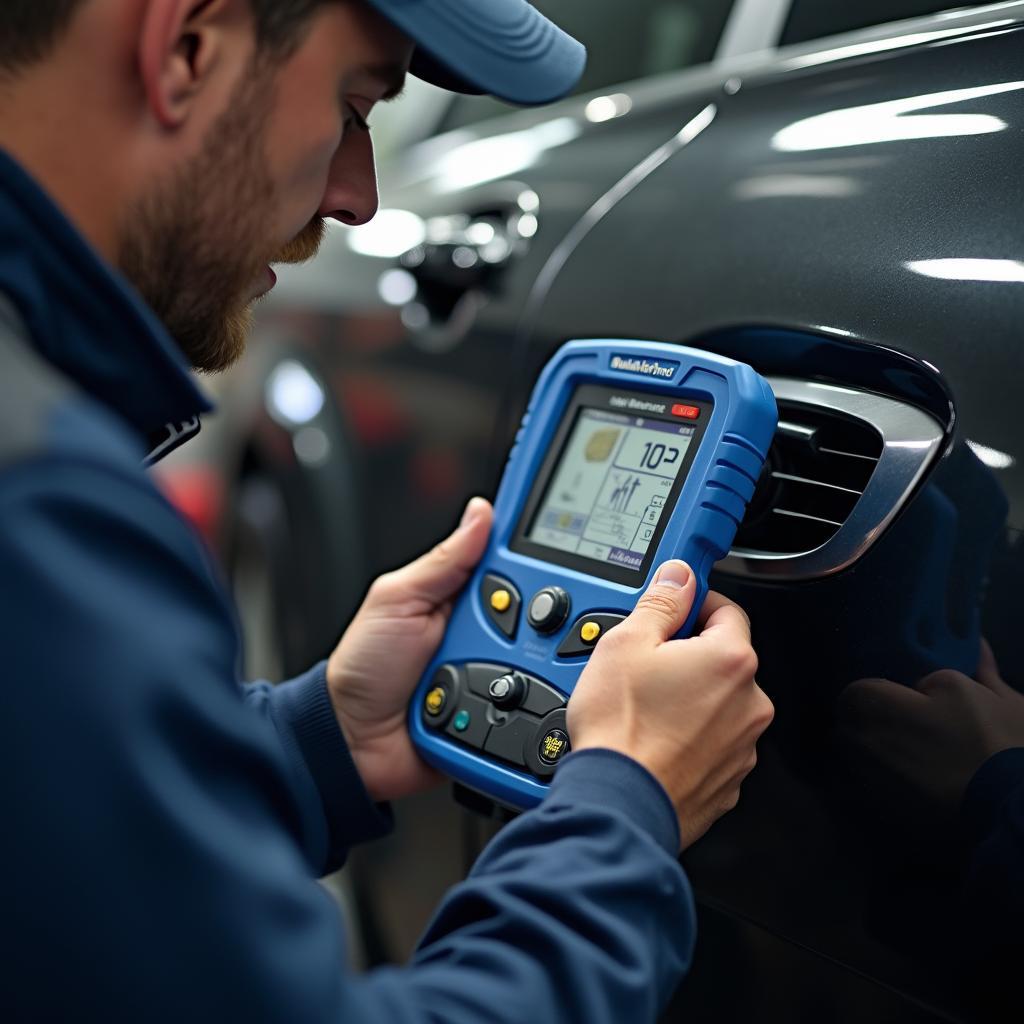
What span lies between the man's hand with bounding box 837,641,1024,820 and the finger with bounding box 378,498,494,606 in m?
0.36

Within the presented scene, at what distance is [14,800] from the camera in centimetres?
53

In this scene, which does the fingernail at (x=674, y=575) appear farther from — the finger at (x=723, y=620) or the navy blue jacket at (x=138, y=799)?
the navy blue jacket at (x=138, y=799)

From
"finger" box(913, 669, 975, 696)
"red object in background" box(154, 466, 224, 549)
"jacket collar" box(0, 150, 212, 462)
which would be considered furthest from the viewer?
"red object in background" box(154, 466, 224, 549)

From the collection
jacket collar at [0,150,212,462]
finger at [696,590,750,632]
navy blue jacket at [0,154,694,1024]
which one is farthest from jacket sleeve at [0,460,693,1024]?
finger at [696,590,750,632]

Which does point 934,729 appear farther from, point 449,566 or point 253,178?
point 253,178

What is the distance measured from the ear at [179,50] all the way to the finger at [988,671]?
57cm

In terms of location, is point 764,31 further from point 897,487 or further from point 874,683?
point 874,683

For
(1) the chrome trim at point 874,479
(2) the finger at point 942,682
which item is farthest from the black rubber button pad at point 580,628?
(2) the finger at point 942,682

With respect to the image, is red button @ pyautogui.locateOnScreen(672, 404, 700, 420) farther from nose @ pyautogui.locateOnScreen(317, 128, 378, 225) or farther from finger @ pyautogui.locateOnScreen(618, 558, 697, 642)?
nose @ pyautogui.locateOnScreen(317, 128, 378, 225)

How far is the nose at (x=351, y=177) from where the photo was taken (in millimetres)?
934

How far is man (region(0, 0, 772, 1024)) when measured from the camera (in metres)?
0.53

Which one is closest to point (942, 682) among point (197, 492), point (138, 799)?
point (138, 799)

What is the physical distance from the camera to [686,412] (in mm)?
930

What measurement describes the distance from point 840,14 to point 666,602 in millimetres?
729
